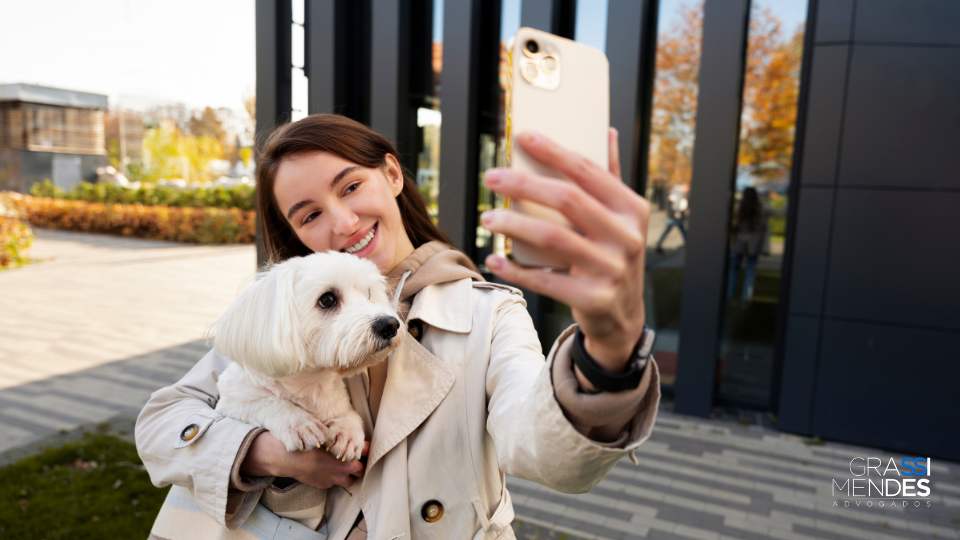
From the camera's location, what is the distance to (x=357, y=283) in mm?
1571

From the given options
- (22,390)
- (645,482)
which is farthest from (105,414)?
(645,482)

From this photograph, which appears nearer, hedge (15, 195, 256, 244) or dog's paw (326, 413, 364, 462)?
dog's paw (326, 413, 364, 462)

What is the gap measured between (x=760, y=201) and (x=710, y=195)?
60 centimetres

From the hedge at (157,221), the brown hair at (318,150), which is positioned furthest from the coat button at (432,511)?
the hedge at (157,221)

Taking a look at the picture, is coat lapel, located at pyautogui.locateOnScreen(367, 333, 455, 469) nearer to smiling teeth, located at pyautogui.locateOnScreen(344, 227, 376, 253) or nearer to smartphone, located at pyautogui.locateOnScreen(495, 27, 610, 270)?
smiling teeth, located at pyautogui.locateOnScreen(344, 227, 376, 253)

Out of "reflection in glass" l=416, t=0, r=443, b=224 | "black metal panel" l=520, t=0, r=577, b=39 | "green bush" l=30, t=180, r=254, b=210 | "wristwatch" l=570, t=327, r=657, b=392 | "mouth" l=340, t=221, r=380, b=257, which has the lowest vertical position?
"green bush" l=30, t=180, r=254, b=210

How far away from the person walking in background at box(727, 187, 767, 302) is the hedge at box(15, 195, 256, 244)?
16501mm

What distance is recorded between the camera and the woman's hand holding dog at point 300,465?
1.42 metres

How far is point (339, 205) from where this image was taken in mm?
1610

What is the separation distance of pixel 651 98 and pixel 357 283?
5249 millimetres

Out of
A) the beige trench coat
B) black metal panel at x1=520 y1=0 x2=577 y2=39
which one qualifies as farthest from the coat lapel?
black metal panel at x1=520 y1=0 x2=577 y2=39

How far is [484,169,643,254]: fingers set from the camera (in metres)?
0.69

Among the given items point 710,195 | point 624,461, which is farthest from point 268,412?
point 710,195

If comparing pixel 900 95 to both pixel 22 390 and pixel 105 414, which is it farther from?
pixel 22 390
